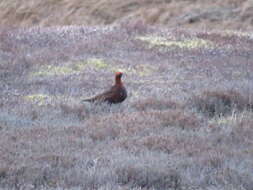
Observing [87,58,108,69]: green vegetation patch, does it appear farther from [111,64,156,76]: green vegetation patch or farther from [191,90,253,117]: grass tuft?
[191,90,253,117]: grass tuft

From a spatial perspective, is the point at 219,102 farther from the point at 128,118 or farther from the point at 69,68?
the point at 69,68

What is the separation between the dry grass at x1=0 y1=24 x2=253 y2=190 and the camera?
283 inches

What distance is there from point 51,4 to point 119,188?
1154 inches

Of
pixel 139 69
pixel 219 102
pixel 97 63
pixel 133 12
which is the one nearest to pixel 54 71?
pixel 97 63

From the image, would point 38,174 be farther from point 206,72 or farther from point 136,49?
point 136,49

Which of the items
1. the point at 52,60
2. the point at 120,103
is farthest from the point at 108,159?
the point at 52,60

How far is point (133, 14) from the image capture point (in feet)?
104

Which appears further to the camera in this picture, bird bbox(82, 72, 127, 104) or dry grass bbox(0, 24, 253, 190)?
bird bbox(82, 72, 127, 104)

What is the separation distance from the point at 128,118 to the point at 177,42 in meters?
10.1

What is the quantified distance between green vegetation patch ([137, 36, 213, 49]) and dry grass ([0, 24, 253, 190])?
1.04 feet

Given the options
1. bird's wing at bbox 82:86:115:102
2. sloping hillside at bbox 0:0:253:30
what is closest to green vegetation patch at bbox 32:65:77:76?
bird's wing at bbox 82:86:115:102

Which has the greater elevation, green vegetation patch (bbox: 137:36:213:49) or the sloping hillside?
green vegetation patch (bbox: 137:36:213:49)

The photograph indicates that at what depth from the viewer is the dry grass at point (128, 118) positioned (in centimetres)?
719

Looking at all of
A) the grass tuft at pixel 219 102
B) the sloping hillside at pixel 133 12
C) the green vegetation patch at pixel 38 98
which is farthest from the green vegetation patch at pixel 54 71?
the sloping hillside at pixel 133 12
